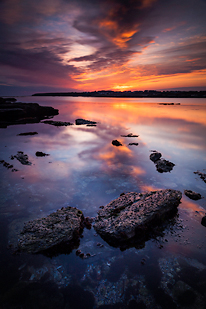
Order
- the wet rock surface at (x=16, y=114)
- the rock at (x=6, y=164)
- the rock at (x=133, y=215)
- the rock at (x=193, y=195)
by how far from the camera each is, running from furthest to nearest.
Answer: the wet rock surface at (x=16, y=114) → the rock at (x=6, y=164) → the rock at (x=193, y=195) → the rock at (x=133, y=215)

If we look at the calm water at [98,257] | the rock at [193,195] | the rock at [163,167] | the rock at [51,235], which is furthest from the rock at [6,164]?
the rock at [193,195]

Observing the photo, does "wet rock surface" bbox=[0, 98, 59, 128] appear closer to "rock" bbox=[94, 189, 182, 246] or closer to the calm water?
→ the calm water

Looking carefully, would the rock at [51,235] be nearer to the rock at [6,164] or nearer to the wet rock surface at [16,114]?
the rock at [6,164]

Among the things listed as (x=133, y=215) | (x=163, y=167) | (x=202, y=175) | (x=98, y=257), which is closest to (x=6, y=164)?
(x=98, y=257)

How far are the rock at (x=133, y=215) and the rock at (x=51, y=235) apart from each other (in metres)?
0.90

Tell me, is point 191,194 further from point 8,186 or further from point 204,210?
point 8,186

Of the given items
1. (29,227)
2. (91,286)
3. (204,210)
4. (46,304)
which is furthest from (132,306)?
(204,210)

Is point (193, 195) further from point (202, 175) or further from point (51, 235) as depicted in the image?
point (51, 235)

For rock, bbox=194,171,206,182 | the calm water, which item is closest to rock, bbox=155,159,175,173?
the calm water

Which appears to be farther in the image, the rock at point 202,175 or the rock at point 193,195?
the rock at point 202,175

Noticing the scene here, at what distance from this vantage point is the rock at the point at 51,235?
15.8 feet

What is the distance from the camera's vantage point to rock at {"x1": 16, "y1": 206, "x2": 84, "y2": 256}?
189 inches

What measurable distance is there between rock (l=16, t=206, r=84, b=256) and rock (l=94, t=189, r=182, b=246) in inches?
35.6

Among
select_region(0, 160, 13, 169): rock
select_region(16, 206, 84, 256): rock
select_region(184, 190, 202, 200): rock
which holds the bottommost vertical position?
select_region(0, 160, 13, 169): rock
